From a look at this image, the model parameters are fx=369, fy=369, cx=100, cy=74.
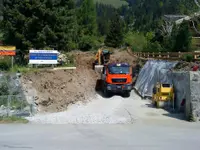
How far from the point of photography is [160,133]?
17734mm

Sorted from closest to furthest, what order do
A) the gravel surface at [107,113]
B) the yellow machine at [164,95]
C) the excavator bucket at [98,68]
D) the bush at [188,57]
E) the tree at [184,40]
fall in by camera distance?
the gravel surface at [107,113] < the yellow machine at [164,95] < the bush at [188,57] < the excavator bucket at [98,68] < the tree at [184,40]

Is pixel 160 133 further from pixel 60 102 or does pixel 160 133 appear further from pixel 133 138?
pixel 60 102

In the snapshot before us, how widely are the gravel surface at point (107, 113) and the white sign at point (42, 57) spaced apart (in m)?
4.68

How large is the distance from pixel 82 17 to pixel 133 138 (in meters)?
74.0

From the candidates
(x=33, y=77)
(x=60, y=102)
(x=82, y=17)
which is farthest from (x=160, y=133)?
(x=82, y=17)

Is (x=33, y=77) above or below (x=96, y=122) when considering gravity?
above

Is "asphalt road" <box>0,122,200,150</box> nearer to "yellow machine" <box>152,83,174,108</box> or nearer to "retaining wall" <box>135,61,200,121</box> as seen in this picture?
"retaining wall" <box>135,61,200,121</box>

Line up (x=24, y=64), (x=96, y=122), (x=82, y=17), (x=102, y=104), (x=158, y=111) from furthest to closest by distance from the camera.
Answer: (x=82, y=17) < (x=24, y=64) < (x=102, y=104) < (x=158, y=111) < (x=96, y=122)

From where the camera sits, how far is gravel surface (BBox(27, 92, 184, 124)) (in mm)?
21700

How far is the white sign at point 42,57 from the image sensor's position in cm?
3094

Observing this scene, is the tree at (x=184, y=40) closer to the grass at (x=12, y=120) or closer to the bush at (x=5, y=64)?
the bush at (x=5, y=64)

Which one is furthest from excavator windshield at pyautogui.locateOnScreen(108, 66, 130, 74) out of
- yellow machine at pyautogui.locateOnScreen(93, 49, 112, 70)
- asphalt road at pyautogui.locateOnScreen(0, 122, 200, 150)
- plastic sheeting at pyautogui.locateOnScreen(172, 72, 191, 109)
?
asphalt road at pyautogui.locateOnScreen(0, 122, 200, 150)

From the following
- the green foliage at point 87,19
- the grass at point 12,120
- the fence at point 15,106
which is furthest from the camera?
the green foliage at point 87,19

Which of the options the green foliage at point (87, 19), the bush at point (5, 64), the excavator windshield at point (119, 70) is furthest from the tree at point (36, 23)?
the green foliage at point (87, 19)
